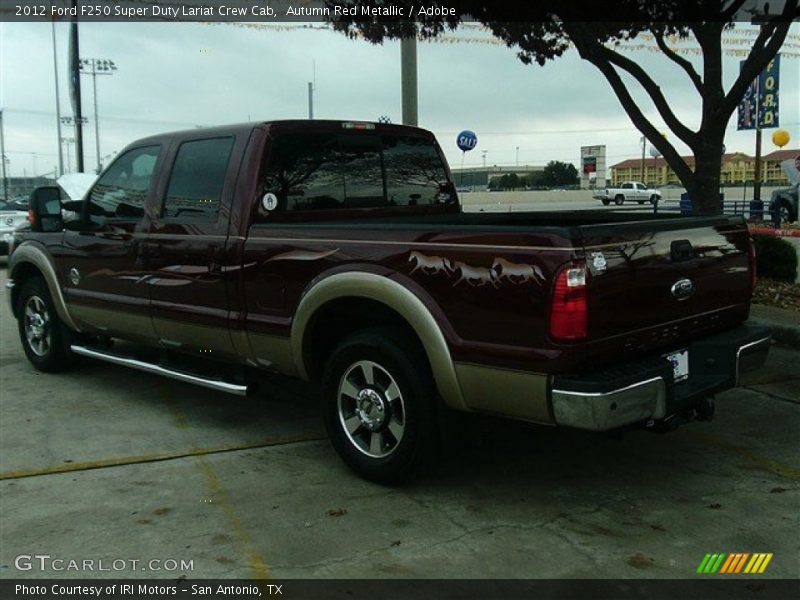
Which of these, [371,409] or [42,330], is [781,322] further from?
[42,330]

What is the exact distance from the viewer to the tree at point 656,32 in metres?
8.64

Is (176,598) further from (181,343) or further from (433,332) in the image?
(181,343)

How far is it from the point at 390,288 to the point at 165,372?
229 centimetres

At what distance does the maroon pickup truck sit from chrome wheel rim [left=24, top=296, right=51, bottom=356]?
1.93 ft

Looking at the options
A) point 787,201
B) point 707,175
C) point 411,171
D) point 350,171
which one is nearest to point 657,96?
point 707,175

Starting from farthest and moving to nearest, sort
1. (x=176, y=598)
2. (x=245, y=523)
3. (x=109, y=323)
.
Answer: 1. (x=109, y=323)
2. (x=245, y=523)
3. (x=176, y=598)

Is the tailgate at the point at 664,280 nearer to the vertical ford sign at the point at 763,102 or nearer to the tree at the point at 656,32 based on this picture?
the tree at the point at 656,32

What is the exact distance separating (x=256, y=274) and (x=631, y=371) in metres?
2.23

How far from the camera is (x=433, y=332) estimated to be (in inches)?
148

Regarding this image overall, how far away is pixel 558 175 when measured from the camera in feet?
268

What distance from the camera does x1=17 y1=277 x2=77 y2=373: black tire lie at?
6.75 metres

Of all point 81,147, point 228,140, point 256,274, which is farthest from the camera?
point 81,147

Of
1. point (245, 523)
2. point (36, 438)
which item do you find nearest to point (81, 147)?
point (36, 438)

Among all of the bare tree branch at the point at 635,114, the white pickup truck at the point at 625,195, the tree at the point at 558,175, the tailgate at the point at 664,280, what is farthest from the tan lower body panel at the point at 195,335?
the tree at the point at 558,175
